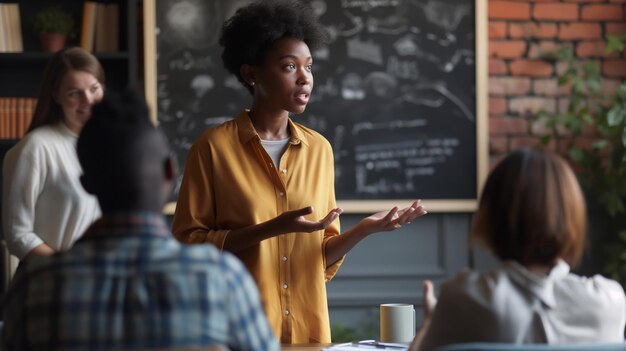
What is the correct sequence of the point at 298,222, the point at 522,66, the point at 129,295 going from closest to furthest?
the point at 129,295 → the point at 298,222 → the point at 522,66

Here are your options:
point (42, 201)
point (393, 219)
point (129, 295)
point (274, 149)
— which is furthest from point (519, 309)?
point (42, 201)

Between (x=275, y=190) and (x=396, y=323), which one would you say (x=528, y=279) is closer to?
(x=396, y=323)

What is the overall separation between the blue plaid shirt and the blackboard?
304cm

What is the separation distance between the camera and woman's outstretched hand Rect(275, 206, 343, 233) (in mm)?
2123

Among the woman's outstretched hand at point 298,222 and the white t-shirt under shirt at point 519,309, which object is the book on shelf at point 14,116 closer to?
the woman's outstretched hand at point 298,222

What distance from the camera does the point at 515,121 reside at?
14.7ft

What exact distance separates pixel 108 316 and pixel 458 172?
3.34 meters

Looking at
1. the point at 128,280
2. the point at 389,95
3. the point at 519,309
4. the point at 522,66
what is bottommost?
the point at 519,309

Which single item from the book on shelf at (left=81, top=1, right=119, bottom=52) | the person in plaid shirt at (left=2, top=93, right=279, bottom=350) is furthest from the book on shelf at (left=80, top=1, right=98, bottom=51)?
the person in plaid shirt at (left=2, top=93, right=279, bottom=350)

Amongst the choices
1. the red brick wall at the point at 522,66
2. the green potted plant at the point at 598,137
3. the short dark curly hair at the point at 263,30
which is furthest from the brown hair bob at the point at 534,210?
the red brick wall at the point at 522,66

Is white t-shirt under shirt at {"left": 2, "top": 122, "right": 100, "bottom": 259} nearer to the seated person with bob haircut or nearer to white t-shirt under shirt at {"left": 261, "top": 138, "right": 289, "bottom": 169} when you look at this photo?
white t-shirt under shirt at {"left": 261, "top": 138, "right": 289, "bottom": 169}

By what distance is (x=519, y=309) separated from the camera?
1.46 metres

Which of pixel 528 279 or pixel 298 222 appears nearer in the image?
pixel 528 279

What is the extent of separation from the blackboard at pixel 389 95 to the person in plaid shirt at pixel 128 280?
9.86ft
